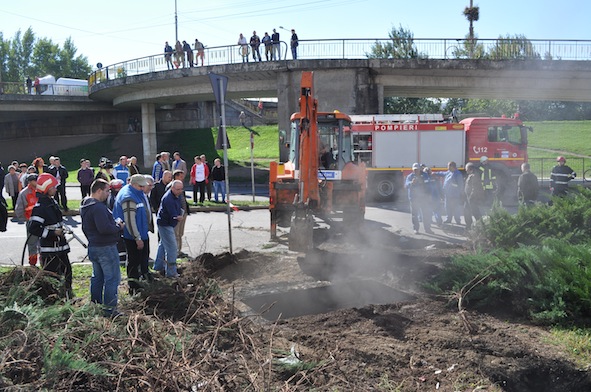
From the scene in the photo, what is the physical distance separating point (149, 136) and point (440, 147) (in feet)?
70.7

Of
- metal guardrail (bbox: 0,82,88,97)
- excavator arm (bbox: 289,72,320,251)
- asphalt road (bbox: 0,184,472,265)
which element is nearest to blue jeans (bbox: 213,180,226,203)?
asphalt road (bbox: 0,184,472,265)

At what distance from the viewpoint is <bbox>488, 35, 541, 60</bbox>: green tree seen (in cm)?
2528

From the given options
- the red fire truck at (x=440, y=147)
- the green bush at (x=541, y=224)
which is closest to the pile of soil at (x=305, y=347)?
the green bush at (x=541, y=224)

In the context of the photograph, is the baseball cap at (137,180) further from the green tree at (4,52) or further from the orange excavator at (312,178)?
the green tree at (4,52)

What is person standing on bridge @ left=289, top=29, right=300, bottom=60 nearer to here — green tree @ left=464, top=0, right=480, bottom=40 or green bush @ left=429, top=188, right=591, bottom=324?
green bush @ left=429, top=188, right=591, bottom=324

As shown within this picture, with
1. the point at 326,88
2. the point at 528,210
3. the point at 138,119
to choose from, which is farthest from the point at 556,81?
the point at 138,119

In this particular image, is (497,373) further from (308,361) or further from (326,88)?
(326,88)

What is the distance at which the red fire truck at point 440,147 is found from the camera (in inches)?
799

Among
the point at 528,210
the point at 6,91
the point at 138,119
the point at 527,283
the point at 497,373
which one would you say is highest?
the point at 6,91

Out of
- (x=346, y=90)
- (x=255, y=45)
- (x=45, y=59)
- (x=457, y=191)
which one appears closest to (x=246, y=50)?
(x=255, y=45)

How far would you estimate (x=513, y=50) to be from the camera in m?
25.5

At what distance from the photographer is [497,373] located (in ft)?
15.1

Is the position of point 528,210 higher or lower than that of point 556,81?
lower

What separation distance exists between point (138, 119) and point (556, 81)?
3018cm
